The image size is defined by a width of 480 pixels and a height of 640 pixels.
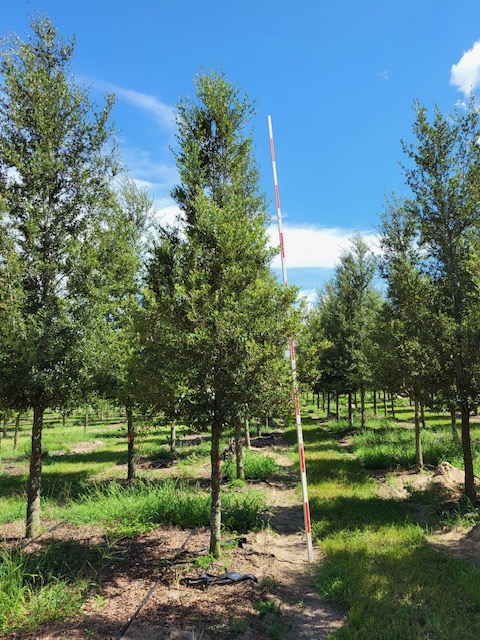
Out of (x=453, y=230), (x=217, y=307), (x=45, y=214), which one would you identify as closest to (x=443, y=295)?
(x=453, y=230)

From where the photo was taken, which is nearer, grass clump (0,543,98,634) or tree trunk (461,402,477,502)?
grass clump (0,543,98,634)

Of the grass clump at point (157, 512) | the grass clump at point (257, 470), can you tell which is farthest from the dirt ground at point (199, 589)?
the grass clump at point (257, 470)

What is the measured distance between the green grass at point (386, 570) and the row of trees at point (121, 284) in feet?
7.46

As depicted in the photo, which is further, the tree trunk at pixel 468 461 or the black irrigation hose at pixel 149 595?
the tree trunk at pixel 468 461

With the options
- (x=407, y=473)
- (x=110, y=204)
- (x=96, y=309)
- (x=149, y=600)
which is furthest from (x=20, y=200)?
(x=407, y=473)

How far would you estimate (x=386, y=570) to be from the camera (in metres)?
6.19

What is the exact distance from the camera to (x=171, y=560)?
6.84m

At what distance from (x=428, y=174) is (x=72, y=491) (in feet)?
43.6

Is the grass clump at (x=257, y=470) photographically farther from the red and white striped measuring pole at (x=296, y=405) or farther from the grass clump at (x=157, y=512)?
the red and white striped measuring pole at (x=296, y=405)

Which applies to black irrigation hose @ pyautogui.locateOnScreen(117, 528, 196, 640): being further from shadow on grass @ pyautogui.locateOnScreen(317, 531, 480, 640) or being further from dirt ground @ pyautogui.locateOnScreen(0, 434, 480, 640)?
shadow on grass @ pyautogui.locateOnScreen(317, 531, 480, 640)

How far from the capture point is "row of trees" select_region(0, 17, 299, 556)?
6.54 meters

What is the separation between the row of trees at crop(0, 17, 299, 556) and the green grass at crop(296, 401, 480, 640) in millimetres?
2274

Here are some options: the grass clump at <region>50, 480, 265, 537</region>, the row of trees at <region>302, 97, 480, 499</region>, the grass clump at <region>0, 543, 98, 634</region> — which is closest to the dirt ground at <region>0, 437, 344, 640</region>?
the grass clump at <region>0, 543, 98, 634</region>

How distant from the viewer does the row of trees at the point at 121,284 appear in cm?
654
